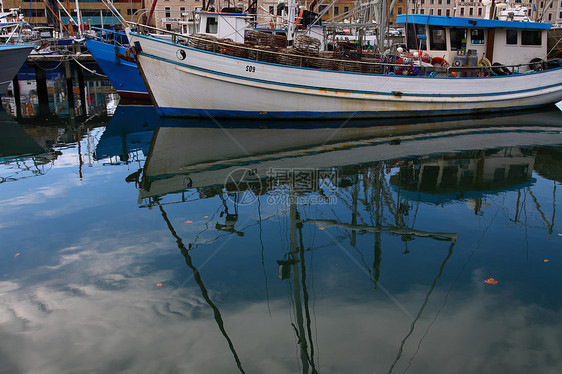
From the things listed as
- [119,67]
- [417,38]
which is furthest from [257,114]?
[119,67]

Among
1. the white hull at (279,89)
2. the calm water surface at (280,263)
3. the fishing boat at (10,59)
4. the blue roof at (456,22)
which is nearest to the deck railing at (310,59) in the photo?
the white hull at (279,89)

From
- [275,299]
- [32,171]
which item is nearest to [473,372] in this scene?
[275,299]

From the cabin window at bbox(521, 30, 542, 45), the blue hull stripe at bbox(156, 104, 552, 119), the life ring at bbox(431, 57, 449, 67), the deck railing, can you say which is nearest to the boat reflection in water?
the blue hull stripe at bbox(156, 104, 552, 119)

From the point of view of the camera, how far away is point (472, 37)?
1966 cm

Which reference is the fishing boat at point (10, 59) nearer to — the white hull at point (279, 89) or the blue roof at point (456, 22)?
the white hull at point (279, 89)

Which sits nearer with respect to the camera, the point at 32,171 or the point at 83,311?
the point at 83,311

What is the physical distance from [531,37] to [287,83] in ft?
38.6

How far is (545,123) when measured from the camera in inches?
683

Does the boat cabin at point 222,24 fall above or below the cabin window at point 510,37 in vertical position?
above

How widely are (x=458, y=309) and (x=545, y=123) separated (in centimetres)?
1504

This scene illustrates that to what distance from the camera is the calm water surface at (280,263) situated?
13.9 ft

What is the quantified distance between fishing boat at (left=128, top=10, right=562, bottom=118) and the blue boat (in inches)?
204

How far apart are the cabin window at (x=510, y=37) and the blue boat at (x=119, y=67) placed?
1542 cm

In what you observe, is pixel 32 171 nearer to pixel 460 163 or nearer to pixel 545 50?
pixel 460 163
